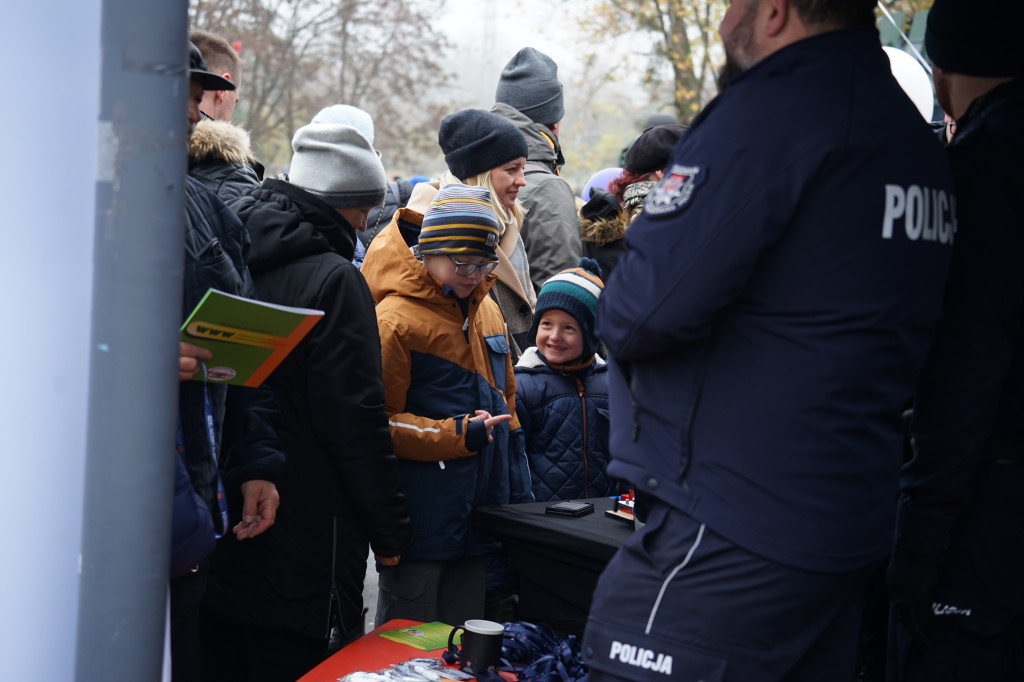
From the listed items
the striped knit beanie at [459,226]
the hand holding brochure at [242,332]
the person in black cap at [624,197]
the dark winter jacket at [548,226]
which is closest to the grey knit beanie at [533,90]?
the dark winter jacket at [548,226]

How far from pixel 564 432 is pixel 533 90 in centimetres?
226

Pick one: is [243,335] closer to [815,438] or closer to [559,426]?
[815,438]

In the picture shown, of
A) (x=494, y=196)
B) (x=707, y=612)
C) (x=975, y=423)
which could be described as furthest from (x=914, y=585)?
(x=494, y=196)

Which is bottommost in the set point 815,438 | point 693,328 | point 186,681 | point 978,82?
point 186,681

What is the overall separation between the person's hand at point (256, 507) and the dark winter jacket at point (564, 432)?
3.81 ft

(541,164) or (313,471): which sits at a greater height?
(541,164)

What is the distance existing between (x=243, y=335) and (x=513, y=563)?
1.49 m

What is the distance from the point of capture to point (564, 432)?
12.2ft

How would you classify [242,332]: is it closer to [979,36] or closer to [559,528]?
[559,528]

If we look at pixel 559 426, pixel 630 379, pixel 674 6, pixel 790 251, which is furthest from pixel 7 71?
pixel 674 6

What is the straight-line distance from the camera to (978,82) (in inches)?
94.7

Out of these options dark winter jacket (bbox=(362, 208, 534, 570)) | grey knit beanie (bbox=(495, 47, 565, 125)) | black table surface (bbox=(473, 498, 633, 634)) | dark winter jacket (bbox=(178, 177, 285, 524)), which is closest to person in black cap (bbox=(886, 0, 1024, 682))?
black table surface (bbox=(473, 498, 633, 634))

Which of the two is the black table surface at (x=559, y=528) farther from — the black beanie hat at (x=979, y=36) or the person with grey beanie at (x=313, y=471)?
the black beanie hat at (x=979, y=36)

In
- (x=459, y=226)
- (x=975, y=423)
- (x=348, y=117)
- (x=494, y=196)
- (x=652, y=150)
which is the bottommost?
(x=975, y=423)
